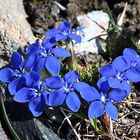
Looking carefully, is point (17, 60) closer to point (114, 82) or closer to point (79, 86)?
A: point (79, 86)

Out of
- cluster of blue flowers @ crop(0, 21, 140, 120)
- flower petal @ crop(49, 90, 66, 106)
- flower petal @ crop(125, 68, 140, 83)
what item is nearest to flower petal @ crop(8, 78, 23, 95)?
cluster of blue flowers @ crop(0, 21, 140, 120)

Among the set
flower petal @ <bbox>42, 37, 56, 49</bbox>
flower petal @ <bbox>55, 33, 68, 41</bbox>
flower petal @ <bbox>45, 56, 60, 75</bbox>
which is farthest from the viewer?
flower petal @ <bbox>55, 33, 68, 41</bbox>

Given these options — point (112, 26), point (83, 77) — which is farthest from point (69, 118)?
point (112, 26)

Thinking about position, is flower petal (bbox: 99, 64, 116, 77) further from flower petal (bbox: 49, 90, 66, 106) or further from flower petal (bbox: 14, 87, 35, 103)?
flower petal (bbox: 14, 87, 35, 103)

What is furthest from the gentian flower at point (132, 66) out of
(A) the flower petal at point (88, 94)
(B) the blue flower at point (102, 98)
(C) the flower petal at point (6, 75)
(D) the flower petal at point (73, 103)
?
(C) the flower petal at point (6, 75)

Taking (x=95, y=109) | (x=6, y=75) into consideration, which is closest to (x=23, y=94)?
(x=6, y=75)
